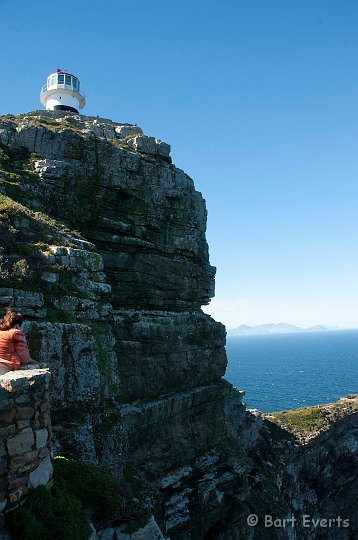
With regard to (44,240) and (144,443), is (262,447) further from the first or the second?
(44,240)

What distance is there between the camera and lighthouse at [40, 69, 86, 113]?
151ft

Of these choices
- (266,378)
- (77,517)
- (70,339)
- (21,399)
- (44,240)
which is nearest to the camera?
(21,399)

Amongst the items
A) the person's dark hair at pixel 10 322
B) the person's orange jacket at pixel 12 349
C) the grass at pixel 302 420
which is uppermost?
the person's dark hair at pixel 10 322

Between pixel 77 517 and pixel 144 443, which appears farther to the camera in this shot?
pixel 144 443

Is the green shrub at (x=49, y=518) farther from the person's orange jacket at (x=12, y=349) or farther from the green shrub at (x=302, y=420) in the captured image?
the green shrub at (x=302, y=420)

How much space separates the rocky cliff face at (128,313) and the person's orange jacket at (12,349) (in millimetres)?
4488

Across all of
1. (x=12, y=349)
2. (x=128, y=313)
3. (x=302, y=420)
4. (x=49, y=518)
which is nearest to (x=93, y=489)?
(x=49, y=518)

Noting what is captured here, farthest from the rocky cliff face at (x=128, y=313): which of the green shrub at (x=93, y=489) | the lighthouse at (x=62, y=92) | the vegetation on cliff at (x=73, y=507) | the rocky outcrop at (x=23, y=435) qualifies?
the lighthouse at (x=62, y=92)

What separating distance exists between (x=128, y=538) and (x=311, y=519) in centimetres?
3720

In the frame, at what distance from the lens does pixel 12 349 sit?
976 cm

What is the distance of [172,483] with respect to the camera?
23812mm

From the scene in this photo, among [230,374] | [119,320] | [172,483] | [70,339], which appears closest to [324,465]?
[172,483]

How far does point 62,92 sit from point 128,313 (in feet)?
110

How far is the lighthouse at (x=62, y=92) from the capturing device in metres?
45.9
